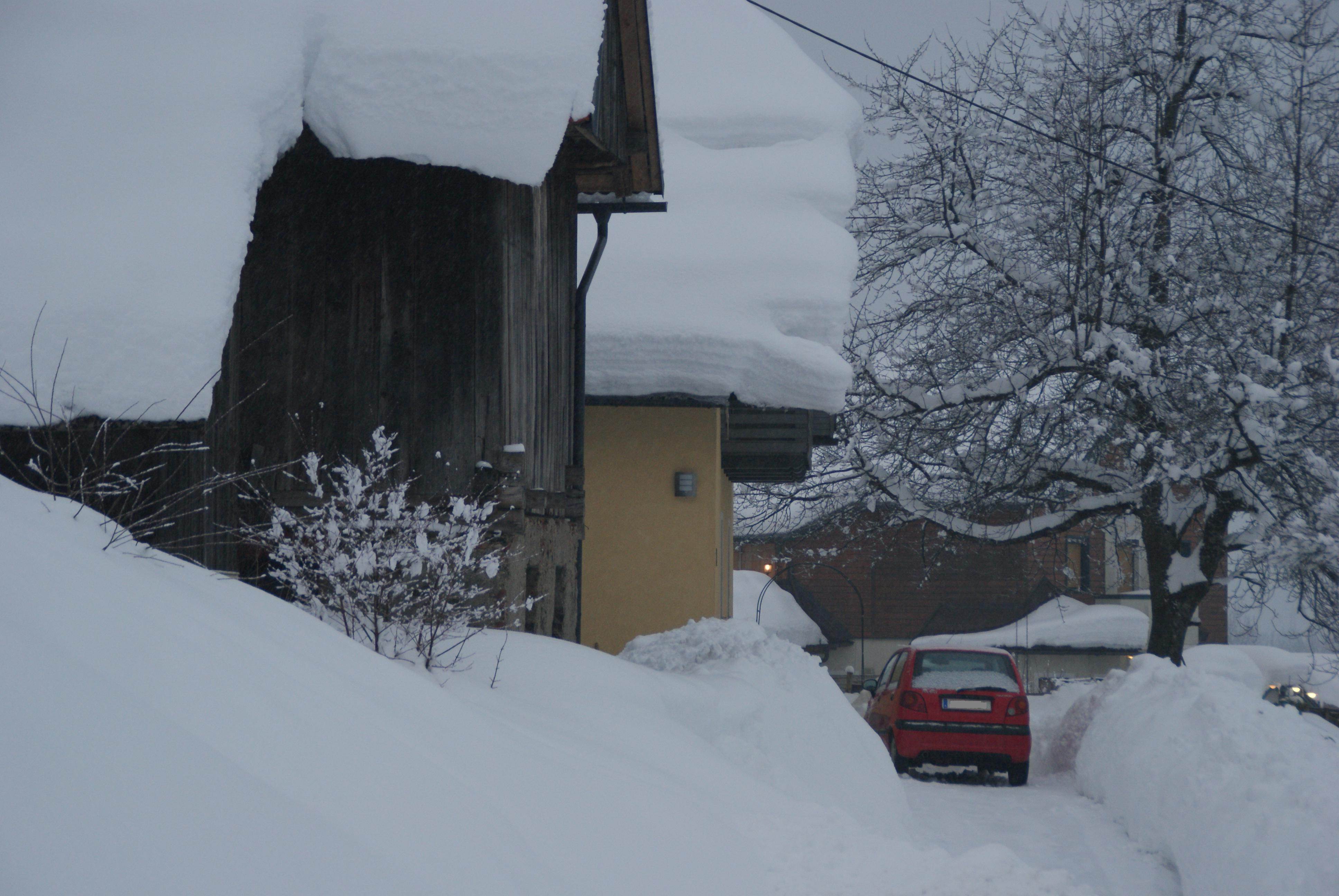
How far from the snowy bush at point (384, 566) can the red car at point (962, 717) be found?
6759mm

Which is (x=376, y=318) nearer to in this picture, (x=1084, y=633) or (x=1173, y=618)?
(x=1173, y=618)

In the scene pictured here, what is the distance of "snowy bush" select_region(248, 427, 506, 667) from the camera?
5.45 meters

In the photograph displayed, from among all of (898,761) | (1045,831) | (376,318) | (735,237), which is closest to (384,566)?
(376,318)

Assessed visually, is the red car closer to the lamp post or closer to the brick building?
the lamp post

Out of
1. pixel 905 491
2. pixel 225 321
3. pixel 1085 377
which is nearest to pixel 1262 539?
pixel 1085 377

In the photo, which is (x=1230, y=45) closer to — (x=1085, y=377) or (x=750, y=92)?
(x=1085, y=377)

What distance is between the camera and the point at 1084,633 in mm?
34031

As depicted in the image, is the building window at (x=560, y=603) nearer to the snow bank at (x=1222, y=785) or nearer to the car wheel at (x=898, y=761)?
the car wheel at (x=898, y=761)

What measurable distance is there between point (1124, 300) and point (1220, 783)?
31.5 ft

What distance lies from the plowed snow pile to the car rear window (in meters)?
1.10

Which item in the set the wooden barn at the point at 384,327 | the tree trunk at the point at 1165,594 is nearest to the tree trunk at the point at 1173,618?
the tree trunk at the point at 1165,594

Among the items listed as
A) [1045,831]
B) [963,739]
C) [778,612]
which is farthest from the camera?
[778,612]

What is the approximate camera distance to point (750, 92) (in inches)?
710

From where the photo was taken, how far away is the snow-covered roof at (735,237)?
11.6m
